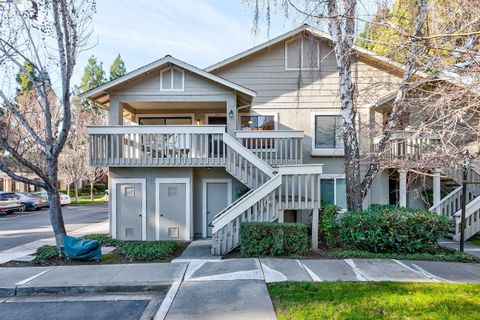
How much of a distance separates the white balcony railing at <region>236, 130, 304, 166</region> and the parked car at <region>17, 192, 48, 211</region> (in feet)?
63.3

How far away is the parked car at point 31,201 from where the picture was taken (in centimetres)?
2025

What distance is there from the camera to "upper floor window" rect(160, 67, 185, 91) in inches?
387

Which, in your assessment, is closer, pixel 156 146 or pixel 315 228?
pixel 315 228

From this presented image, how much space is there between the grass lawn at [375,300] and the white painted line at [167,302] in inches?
67.9

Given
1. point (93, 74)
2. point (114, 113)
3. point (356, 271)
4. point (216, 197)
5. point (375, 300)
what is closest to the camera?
point (375, 300)

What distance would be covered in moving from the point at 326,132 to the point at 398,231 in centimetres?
529

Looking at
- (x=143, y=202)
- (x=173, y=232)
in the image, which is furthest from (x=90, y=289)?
(x=143, y=202)

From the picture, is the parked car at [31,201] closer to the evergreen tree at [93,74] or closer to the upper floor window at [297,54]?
the upper floor window at [297,54]

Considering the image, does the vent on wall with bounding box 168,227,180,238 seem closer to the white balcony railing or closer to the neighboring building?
the neighboring building

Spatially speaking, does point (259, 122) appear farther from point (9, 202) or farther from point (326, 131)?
point (9, 202)

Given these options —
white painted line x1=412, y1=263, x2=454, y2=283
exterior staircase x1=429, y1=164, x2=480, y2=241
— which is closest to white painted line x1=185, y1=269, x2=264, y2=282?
white painted line x1=412, y1=263, x2=454, y2=283

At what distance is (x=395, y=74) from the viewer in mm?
11320

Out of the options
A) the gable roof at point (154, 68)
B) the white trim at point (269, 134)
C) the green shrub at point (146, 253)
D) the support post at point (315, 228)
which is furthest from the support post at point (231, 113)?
the green shrub at point (146, 253)

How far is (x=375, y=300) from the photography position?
4.49m
